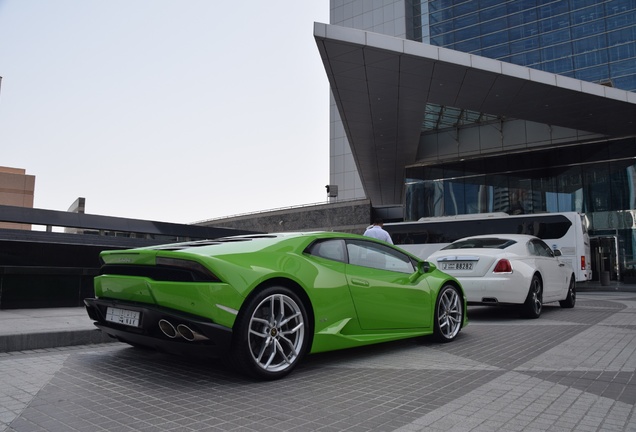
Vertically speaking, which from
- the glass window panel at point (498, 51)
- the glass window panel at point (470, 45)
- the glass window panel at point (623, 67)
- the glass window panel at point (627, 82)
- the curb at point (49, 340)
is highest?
the glass window panel at point (470, 45)

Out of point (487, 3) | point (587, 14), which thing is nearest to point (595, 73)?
point (587, 14)

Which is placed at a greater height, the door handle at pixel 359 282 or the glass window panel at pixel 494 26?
the glass window panel at pixel 494 26

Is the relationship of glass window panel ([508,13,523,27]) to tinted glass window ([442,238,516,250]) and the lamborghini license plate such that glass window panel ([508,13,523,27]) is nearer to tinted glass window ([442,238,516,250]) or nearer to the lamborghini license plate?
tinted glass window ([442,238,516,250])

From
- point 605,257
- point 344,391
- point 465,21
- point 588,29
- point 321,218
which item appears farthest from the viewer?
point 321,218

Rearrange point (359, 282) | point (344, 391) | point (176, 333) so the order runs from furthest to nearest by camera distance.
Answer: point (359, 282)
point (176, 333)
point (344, 391)

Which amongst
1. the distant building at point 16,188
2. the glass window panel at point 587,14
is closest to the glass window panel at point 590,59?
the glass window panel at point 587,14

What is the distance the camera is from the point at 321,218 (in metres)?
41.4

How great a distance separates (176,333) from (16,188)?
184 ft

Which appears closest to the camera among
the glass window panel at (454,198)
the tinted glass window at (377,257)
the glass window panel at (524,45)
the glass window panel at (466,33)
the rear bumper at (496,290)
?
the tinted glass window at (377,257)

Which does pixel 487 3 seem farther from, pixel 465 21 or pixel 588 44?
pixel 588 44

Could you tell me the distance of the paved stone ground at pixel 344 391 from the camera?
285 cm

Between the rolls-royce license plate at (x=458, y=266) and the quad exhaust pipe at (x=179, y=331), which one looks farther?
the rolls-royce license plate at (x=458, y=266)

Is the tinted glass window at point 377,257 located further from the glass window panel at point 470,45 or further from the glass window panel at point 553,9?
the glass window panel at point 553,9

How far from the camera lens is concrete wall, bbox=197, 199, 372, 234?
3941 centimetres
